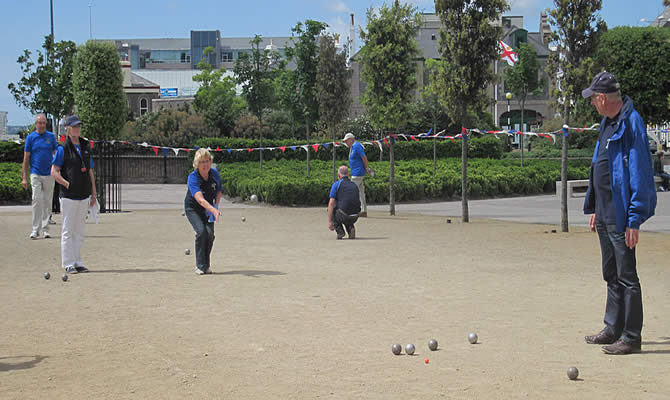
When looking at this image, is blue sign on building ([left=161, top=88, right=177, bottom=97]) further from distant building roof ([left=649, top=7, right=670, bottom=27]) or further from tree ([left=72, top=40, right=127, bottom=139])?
tree ([left=72, top=40, right=127, bottom=139])

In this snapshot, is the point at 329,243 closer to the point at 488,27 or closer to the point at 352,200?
the point at 352,200

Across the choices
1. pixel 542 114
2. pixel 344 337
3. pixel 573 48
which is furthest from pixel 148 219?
pixel 542 114

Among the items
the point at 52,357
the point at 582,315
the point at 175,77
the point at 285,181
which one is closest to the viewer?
the point at 52,357

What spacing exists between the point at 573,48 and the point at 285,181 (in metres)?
9.79

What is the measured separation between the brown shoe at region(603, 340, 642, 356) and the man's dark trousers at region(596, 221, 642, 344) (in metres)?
0.03

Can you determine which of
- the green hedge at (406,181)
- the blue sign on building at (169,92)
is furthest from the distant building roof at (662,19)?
the blue sign on building at (169,92)

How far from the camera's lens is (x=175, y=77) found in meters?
110

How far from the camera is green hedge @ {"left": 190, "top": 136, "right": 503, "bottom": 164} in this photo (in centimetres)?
3603

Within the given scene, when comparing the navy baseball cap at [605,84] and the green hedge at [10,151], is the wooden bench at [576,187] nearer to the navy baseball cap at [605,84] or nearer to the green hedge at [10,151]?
the navy baseball cap at [605,84]

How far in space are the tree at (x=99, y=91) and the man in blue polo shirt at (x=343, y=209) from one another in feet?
42.2

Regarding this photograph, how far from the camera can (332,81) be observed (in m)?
24.2

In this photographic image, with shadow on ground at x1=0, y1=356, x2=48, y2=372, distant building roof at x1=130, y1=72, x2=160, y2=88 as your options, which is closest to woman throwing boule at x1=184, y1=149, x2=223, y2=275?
shadow on ground at x1=0, y1=356, x2=48, y2=372

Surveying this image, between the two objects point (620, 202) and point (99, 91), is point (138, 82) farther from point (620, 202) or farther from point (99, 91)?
point (620, 202)

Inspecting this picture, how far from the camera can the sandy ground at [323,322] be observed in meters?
5.04
